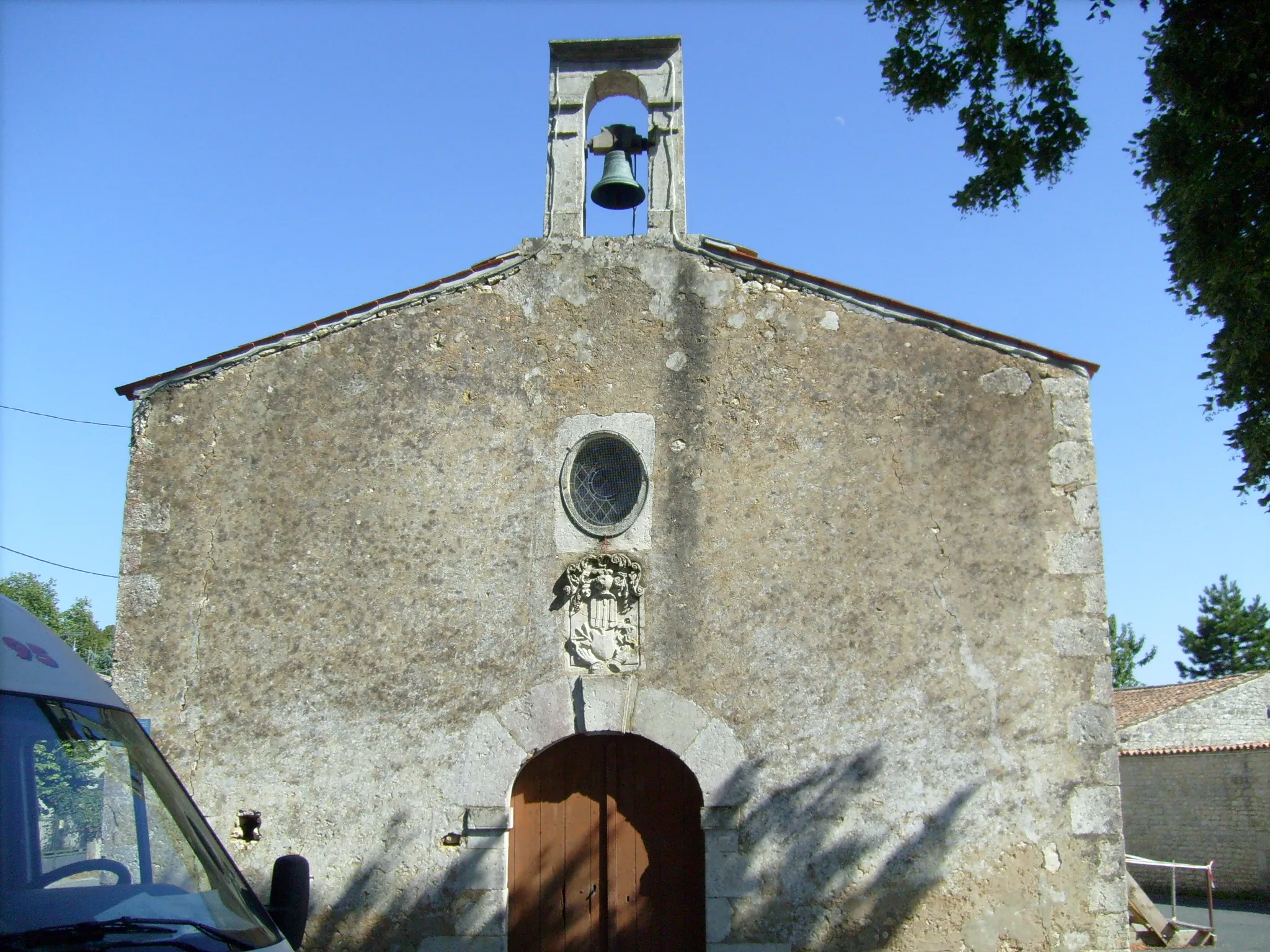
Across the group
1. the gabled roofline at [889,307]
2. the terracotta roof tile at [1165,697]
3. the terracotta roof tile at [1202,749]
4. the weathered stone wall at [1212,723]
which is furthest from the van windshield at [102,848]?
the weathered stone wall at [1212,723]

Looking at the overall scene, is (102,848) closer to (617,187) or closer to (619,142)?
(617,187)

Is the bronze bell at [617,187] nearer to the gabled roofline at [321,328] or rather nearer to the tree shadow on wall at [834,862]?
the gabled roofline at [321,328]

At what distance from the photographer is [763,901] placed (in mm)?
6438

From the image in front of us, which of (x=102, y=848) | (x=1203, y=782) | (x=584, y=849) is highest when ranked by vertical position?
(x=102, y=848)

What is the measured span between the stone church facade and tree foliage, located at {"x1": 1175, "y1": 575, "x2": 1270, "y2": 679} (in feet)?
125

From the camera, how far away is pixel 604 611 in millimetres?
6961

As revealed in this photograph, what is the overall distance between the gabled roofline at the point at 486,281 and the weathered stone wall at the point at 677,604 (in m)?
0.07

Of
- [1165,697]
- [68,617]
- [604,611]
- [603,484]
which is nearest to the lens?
[604,611]

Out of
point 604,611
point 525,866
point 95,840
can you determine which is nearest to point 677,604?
point 604,611

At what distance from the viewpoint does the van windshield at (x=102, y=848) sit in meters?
2.68

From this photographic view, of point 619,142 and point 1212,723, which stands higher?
point 619,142

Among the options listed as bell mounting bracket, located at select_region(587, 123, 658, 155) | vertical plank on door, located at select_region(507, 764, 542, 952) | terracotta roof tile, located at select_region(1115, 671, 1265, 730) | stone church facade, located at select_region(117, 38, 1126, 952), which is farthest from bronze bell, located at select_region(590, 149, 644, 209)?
terracotta roof tile, located at select_region(1115, 671, 1265, 730)

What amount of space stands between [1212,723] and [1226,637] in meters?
21.0

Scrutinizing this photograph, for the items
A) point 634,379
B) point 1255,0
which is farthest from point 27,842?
point 1255,0
